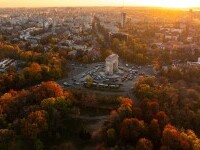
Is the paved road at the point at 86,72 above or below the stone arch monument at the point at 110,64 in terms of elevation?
below

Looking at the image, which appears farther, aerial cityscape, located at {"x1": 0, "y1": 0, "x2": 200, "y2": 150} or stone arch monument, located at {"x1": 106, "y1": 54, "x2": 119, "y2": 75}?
stone arch monument, located at {"x1": 106, "y1": 54, "x2": 119, "y2": 75}

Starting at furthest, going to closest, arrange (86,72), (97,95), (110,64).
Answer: (86,72), (110,64), (97,95)

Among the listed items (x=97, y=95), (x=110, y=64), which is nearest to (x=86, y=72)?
(x=110, y=64)

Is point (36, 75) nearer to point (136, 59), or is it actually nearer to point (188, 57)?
point (136, 59)

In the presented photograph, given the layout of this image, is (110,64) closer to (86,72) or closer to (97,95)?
(86,72)

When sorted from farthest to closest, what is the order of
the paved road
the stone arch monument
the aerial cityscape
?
the stone arch monument
the paved road
the aerial cityscape

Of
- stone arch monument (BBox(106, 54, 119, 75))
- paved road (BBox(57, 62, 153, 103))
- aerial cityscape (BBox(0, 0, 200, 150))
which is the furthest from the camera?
stone arch monument (BBox(106, 54, 119, 75))

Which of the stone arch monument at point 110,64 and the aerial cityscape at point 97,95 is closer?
the aerial cityscape at point 97,95

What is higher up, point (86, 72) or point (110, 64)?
point (110, 64)

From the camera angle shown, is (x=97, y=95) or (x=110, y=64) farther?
(x=110, y=64)

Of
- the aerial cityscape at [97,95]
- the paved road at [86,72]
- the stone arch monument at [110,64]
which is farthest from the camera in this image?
the stone arch monument at [110,64]
